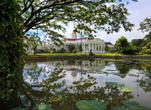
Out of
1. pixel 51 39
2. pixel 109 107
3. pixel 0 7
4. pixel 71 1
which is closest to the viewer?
pixel 0 7

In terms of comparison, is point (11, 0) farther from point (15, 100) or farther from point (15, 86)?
point (15, 100)

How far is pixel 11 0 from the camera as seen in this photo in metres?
5.09

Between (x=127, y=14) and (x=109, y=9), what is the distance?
0.98 meters

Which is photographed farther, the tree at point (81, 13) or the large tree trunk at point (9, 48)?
the tree at point (81, 13)

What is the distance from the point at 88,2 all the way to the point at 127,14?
2.10 meters

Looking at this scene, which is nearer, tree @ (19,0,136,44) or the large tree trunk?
the large tree trunk

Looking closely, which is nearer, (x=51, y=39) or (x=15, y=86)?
(x=15, y=86)

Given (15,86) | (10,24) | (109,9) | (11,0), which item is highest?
(109,9)

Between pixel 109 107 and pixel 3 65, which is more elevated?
pixel 3 65

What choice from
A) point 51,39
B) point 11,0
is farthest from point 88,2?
point 11,0

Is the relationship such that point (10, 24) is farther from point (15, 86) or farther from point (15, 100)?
point (15, 100)

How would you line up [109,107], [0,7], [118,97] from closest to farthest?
[0,7] → [109,107] → [118,97]

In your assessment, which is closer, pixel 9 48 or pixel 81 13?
pixel 9 48

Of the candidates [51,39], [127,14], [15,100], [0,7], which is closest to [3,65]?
[0,7]
